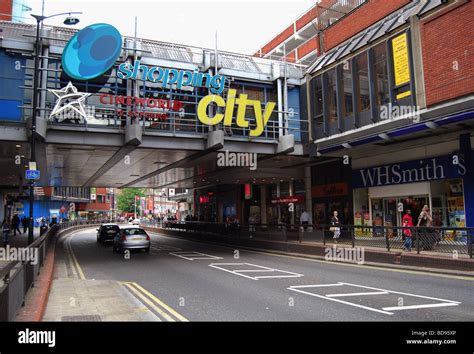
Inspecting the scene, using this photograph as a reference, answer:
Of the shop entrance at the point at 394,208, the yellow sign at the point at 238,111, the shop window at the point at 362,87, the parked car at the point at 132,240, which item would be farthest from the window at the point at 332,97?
the parked car at the point at 132,240

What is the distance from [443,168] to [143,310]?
15.5 metres

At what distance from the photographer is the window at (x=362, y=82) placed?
67.3 feet

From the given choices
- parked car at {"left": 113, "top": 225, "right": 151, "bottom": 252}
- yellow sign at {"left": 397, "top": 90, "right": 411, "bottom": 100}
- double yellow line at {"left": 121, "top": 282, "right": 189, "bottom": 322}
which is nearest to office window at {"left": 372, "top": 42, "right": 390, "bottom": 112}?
yellow sign at {"left": 397, "top": 90, "right": 411, "bottom": 100}

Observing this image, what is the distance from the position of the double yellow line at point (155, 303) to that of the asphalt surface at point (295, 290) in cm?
17

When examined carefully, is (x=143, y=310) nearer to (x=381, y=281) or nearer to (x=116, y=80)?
(x=381, y=281)

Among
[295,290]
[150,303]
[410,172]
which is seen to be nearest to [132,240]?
[150,303]

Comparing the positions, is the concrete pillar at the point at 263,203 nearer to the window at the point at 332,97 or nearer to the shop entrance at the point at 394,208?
the shop entrance at the point at 394,208

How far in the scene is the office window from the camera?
19359 millimetres

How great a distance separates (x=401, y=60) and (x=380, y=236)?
7.97 meters

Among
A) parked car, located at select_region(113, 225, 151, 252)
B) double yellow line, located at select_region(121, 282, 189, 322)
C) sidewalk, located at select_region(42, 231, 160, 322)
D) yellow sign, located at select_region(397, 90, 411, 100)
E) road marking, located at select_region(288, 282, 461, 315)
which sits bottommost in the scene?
road marking, located at select_region(288, 282, 461, 315)

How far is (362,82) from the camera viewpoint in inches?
824

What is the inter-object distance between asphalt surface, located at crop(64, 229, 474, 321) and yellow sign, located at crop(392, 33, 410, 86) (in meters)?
8.60

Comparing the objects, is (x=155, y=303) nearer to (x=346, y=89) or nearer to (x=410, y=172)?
(x=410, y=172)

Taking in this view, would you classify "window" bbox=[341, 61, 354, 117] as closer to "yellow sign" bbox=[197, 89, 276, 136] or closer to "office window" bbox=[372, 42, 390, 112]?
"office window" bbox=[372, 42, 390, 112]
